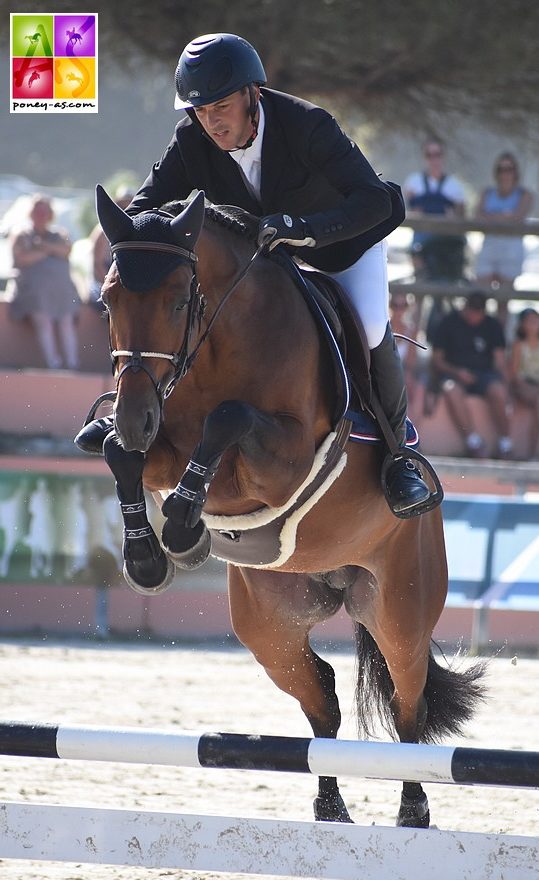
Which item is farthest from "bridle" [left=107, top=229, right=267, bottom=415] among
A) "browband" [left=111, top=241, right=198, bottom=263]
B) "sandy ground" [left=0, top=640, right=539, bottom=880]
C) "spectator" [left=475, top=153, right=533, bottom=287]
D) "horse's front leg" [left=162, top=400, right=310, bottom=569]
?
"spectator" [left=475, top=153, right=533, bottom=287]

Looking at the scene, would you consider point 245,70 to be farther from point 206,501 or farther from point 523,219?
point 523,219

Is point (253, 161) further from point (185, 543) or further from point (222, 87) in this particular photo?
point (185, 543)

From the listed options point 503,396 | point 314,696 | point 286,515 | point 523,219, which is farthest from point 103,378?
point 286,515

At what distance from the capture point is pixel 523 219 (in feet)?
31.5

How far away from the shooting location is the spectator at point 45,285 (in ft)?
29.1

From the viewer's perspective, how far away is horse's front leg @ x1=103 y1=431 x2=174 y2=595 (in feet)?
11.9

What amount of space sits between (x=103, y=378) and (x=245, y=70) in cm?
525

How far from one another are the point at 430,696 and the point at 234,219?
6.82ft

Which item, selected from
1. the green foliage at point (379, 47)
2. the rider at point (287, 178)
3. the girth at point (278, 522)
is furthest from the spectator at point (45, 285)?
the girth at point (278, 522)

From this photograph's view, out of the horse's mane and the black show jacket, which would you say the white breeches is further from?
the horse's mane

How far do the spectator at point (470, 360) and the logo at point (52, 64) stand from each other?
427cm

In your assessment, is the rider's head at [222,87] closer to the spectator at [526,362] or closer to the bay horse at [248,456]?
the bay horse at [248,456]

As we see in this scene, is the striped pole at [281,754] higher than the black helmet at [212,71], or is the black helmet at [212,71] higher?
the black helmet at [212,71]

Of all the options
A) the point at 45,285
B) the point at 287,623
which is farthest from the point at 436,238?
the point at 287,623
